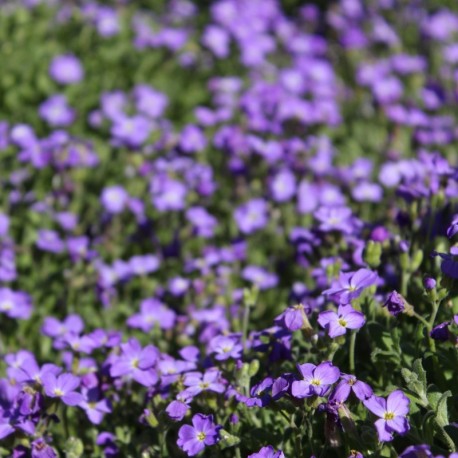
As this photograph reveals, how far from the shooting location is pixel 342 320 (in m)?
3.19

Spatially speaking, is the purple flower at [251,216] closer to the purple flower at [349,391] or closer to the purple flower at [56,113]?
the purple flower at [56,113]

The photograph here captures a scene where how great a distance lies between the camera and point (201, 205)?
18.7ft

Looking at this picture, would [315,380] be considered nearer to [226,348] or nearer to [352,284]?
[352,284]

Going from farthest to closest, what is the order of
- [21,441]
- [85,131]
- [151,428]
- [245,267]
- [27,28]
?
[27,28], [85,131], [245,267], [151,428], [21,441]

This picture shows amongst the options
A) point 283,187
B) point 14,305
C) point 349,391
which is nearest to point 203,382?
Answer: point 349,391

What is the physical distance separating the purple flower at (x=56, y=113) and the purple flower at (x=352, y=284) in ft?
10.2

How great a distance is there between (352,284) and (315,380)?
550 millimetres

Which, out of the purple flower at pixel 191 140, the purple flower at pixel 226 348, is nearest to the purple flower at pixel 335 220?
the purple flower at pixel 226 348

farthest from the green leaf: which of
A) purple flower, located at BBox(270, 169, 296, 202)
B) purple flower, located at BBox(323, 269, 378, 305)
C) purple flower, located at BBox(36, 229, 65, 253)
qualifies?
purple flower, located at BBox(270, 169, 296, 202)

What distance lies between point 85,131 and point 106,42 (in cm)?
115

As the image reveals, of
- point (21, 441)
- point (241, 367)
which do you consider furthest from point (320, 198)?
point (21, 441)

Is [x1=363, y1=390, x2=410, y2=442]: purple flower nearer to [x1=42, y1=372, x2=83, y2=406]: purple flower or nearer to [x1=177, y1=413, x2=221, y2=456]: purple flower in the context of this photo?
[x1=177, y1=413, x2=221, y2=456]: purple flower

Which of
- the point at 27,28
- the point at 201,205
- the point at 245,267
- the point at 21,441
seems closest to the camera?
the point at 21,441

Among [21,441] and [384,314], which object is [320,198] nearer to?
[384,314]
